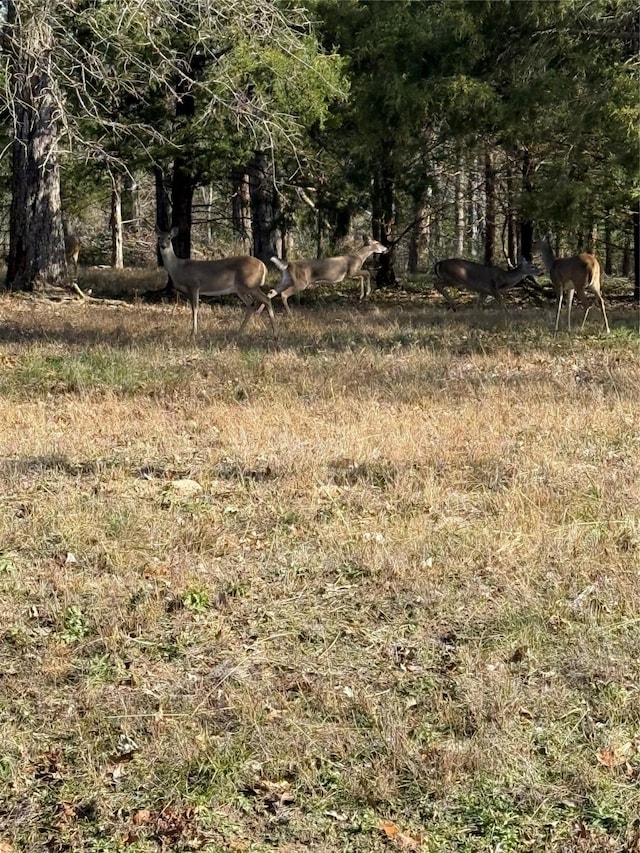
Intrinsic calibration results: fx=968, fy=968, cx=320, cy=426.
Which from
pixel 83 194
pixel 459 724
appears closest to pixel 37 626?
pixel 459 724

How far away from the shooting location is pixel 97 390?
29.0ft

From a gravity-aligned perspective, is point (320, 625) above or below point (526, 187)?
below

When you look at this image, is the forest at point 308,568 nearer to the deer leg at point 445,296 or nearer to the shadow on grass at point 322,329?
the shadow on grass at point 322,329

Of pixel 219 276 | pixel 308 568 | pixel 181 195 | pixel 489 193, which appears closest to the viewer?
pixel 308 568

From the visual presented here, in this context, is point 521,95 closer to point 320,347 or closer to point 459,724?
point 320,347

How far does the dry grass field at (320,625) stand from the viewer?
9.96 ft

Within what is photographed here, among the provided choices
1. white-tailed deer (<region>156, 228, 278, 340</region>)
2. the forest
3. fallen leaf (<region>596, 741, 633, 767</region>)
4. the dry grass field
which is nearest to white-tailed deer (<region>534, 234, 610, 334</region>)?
the forest

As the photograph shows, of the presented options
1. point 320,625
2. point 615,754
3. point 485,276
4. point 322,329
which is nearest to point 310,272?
point 322,329

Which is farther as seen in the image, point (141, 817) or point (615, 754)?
point (615, 754)

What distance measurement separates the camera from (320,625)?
4.16 m

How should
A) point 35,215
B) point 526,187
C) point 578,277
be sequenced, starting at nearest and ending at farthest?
1. point 578,277
2. point 35,215
3. point 526,187

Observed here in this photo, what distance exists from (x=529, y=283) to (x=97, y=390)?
48.0 feet

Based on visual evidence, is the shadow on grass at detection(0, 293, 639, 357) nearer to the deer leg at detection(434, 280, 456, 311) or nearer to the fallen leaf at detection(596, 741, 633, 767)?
the deer leg at detection(434, 280, 456, 311)

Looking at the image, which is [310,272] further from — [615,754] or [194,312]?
[615,754]
